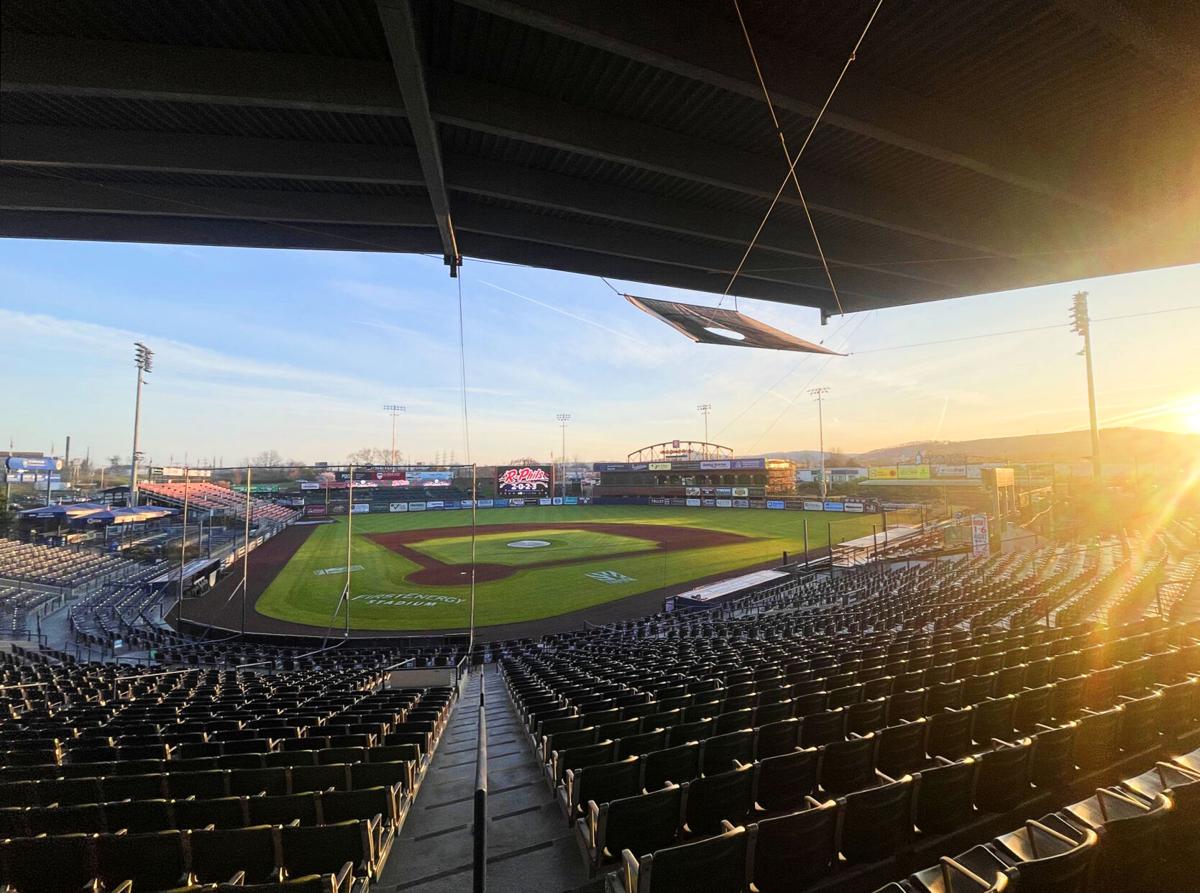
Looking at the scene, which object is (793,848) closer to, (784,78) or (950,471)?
(784,78)

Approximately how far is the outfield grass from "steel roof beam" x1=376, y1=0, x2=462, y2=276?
1318 inches

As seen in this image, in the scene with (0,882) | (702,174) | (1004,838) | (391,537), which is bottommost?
(391,537)

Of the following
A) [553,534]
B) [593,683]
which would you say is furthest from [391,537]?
[593,683]

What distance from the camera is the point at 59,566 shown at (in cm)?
3322

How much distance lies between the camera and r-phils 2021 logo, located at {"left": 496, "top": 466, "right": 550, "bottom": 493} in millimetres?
85125

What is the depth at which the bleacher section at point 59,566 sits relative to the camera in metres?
30.0

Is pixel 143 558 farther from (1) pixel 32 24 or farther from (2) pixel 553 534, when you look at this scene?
(1) pixel 32 24

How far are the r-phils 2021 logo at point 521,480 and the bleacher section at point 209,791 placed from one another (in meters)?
75.9

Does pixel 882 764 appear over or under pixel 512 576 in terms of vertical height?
over

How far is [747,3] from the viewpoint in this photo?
5.29 m

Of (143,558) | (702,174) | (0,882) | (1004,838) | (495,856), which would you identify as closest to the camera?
(1004,838)

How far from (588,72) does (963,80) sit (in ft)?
14.1

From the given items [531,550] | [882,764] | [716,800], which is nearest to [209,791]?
[716,800]

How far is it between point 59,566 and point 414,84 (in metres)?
43.7
